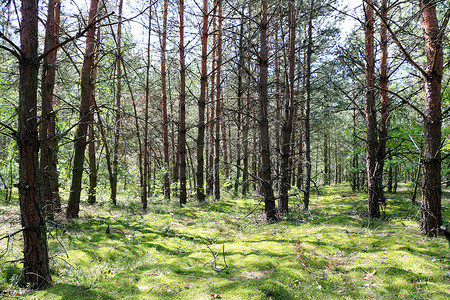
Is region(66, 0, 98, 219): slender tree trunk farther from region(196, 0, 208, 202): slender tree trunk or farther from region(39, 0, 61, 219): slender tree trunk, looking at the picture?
region(196, 0, 208, 202): slender tree trunk

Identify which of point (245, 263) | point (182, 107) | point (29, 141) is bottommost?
point (245, 263)

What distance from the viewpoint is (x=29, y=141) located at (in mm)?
2768

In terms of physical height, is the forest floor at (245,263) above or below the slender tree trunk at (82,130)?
below

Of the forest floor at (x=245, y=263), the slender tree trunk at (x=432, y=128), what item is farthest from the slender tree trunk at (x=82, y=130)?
the slender tree trunk at (x=432, y=128)

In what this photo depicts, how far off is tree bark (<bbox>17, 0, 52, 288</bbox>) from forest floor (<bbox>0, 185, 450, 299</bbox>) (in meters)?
0.23

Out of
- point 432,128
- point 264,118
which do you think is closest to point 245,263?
point 264,118

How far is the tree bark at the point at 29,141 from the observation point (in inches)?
108

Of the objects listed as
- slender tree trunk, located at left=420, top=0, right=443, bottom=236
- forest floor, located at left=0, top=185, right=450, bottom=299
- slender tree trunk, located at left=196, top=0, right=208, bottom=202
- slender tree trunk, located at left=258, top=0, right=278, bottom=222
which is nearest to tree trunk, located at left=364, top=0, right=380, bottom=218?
forest floor, located at left=0, top=185, right=450, bottom=299

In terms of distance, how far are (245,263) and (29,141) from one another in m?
3.32

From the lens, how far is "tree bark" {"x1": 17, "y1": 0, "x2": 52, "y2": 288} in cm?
275

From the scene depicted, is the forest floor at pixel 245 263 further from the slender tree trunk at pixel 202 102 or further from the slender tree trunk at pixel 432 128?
the slender tree trunk at pixel 202 102

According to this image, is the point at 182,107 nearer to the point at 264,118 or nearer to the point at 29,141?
the point at 264,118

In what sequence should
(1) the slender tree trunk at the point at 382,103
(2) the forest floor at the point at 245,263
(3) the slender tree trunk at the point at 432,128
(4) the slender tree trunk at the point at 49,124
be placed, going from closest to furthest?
(2) the forest floor at the point at 245,263
(3) the slender tree trunk at the point at 432,128
(4) the slender tree trunk at the point at 49,124
(1) the slender tree trunk at the point at 382,103

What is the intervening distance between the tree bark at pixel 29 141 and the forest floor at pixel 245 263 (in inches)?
8.9
